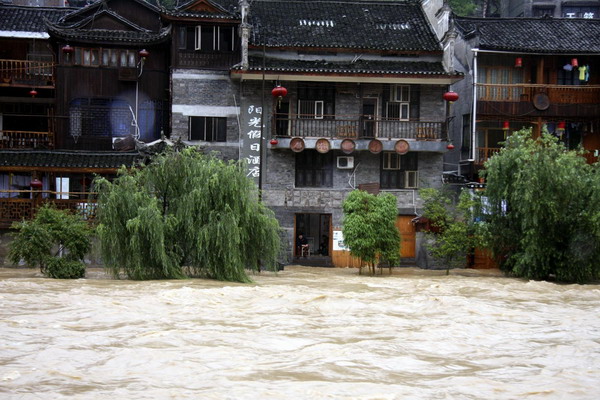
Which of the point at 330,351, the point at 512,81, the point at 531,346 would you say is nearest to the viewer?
the point at 330,351

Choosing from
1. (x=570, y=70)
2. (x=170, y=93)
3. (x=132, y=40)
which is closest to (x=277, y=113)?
(x=170, y=93)

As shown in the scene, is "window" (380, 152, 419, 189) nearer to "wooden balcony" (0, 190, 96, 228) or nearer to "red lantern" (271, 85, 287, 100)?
"red lantern" (271, 85, 287, 100)

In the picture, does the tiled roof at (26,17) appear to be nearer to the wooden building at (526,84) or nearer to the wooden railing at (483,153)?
the wooden building at (526,84)

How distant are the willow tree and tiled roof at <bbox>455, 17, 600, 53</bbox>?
44.9 ft

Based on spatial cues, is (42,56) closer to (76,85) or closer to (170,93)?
(76,85)

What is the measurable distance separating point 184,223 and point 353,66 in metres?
11.7

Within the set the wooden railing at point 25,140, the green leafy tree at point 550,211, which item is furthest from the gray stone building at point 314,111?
the green leafy tree at point 550,211

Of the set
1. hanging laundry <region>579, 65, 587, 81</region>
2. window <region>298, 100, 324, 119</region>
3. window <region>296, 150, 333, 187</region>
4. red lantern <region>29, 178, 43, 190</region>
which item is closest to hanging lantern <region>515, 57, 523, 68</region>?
hanging laundry <region>579, 65, 587, 81</region>

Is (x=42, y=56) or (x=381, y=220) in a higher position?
(x=42, y=56)

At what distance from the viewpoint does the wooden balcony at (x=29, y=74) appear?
1226 inches

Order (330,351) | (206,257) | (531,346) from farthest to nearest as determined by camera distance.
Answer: (206,257), (531,346), (330,351)

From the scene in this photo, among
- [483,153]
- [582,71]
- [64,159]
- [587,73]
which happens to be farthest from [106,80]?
[587,73]

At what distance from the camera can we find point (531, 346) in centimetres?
1338

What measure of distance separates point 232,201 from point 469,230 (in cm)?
925
